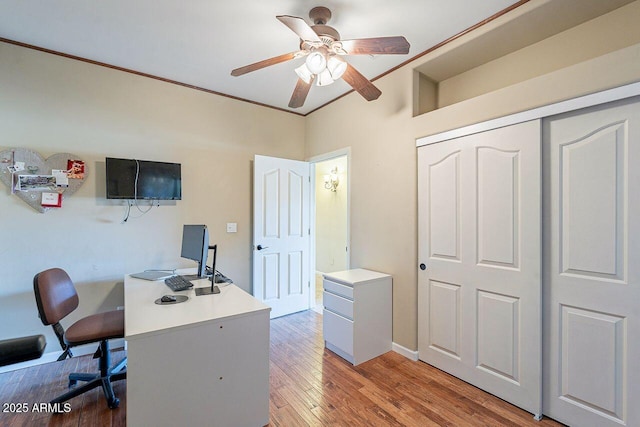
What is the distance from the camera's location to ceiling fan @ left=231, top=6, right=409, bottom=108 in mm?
1752

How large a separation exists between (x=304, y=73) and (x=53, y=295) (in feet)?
7.72

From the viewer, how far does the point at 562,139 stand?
1806mm

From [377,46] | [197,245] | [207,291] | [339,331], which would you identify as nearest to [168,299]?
[207,291]

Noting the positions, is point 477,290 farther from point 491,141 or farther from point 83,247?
point 83,247

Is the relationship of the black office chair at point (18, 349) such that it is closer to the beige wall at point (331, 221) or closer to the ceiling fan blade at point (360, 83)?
the ceiling fan blade at point (360, 83)

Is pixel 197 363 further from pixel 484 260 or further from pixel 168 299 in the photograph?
pixel 484 260

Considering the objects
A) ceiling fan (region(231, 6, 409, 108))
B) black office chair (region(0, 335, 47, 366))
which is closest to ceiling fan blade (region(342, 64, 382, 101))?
ceiling fan (region(231, 6, 409, 108))

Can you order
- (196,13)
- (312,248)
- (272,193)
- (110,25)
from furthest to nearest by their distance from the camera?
(312,248) → (272,193) → (110,25) → (196,13)

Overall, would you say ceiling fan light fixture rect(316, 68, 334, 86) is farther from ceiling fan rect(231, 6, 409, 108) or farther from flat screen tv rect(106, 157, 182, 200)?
flat screen tv rect(106, 157, 182, 200)

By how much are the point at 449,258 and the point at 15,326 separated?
3.71 m

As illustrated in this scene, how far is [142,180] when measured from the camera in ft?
9.36

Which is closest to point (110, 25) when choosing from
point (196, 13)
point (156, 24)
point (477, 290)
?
point (156, 24)

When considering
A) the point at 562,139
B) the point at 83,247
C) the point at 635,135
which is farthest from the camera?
the point at 83,247

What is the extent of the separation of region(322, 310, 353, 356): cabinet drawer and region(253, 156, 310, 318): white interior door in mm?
1041
